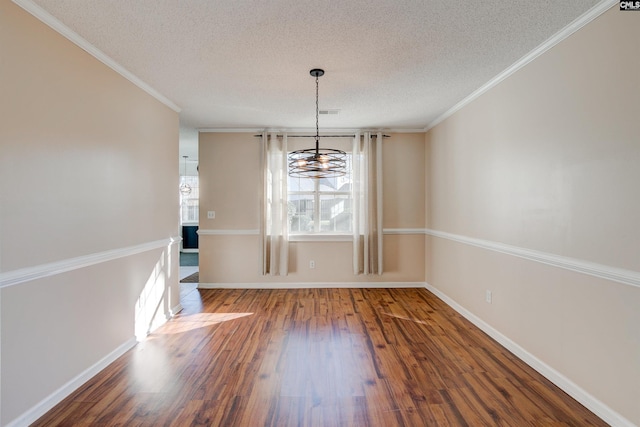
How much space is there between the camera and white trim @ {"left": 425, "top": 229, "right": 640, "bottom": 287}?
6.00 feet

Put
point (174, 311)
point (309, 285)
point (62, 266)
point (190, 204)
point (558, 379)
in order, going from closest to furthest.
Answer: point (62, 266) < point (558, 379) < point (174, 311) < point (309, 285) < point (190, 204)

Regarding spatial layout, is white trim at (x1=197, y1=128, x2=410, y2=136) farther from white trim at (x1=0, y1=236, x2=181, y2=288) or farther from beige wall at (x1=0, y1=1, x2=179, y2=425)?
white trim at (x1=0, y1=236, x2=181, y2=288)

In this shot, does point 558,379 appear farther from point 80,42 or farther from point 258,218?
point 80,42

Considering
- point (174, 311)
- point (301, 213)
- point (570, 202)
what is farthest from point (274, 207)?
point (570, 202)

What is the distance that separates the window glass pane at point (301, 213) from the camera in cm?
522

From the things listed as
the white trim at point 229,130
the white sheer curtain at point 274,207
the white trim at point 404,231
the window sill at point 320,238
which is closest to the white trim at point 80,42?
the white trim at point 229,130

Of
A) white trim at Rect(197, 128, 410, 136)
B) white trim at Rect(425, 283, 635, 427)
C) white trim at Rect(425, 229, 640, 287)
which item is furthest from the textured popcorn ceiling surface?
white trim at Rect(425, 283, 635, 427)

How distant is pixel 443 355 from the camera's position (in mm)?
2820

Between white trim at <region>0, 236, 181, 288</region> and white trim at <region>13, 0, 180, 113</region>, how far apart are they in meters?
1.58

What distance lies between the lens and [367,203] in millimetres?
5008

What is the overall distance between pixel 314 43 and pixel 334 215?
3159 millimetres

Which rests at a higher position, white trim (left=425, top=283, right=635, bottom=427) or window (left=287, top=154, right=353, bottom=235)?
window (left=287, top=154, right=353, bottom=235)

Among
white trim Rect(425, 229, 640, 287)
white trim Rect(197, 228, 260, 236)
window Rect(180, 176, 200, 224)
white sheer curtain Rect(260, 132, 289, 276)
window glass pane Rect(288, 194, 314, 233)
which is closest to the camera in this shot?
white trim Rect(425, 229, 640, 287)

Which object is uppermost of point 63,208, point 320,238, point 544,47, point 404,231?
point 544,47
